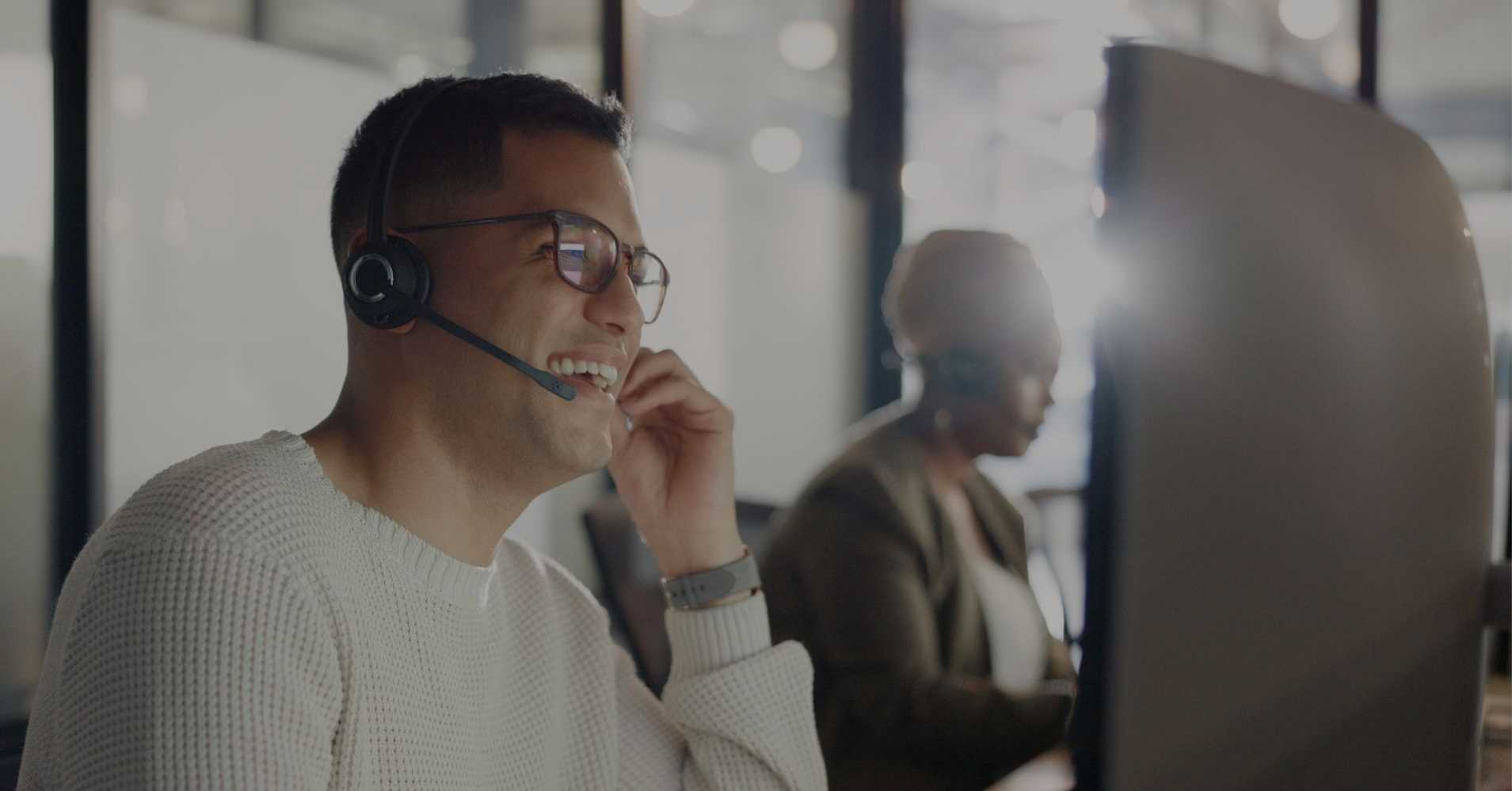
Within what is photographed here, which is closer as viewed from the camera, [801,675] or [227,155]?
[801,675]

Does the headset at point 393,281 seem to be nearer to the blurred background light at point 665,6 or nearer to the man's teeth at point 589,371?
the man's teeth at point 589,371

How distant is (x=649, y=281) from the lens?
1197mm

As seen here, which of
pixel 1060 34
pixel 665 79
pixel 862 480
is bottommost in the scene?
pixel 862 480

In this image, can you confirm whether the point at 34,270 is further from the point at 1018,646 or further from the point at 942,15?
the point at 942,15

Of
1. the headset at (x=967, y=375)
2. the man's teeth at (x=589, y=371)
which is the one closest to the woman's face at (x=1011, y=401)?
the headset at (x=967, y=375)

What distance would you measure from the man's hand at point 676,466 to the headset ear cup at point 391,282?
1.03ft

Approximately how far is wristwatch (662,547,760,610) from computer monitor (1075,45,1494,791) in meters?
0.69

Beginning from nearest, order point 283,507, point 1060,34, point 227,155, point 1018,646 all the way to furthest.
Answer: point 283,507
point 1018,646
point 227,155
point 1060,34

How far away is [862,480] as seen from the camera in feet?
6.15

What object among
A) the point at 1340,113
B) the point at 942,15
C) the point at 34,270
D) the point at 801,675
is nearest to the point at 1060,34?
the point at 942,15

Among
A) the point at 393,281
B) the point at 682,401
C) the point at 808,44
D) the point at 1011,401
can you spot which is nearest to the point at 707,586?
the point at 682,401

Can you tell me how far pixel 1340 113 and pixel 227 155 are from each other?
2.36m

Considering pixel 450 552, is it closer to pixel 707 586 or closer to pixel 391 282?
pixel 391 282

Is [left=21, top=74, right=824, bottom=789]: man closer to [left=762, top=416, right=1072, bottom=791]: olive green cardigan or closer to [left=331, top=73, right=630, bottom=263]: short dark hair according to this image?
[left=331, top=73, right=630, bottom=263]: short dark hair
